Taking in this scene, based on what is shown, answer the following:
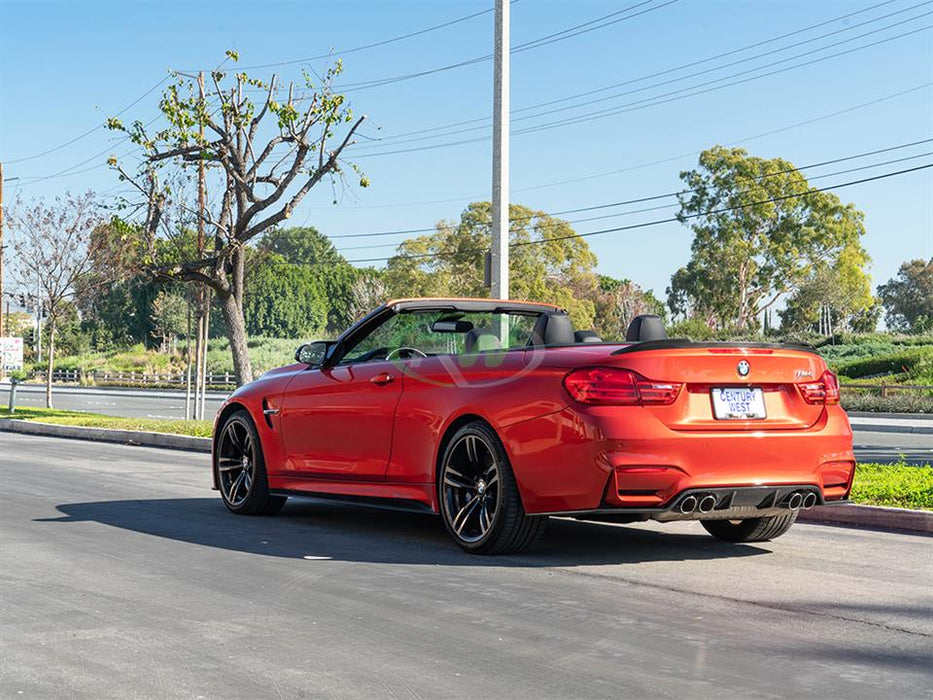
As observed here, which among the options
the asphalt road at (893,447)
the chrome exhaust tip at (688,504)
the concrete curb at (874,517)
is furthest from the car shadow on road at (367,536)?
the asphalt road at (893,447)

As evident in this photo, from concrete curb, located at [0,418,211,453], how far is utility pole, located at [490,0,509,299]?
5172mm

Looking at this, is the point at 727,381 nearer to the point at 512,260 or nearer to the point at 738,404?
the point at 738,404

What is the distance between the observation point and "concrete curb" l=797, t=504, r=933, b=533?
8852 mm

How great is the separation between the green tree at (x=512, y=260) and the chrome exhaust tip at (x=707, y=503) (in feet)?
198

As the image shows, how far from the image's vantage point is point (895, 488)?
10.0 meters

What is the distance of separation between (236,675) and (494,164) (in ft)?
42.4

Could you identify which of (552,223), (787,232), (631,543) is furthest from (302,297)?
(631,543)

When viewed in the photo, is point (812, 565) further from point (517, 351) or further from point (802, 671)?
point (802, 671)

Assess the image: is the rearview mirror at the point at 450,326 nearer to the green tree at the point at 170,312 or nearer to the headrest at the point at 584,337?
the headrest at the point at 584,337

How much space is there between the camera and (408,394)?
7605mm

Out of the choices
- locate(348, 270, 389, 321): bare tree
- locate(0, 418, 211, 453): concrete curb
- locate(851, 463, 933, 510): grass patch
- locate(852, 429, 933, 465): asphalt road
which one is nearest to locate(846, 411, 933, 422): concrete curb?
locate(852, 429, 933, 465): asphalt road

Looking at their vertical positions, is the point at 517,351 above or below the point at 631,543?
above

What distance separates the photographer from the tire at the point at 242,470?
9.16m

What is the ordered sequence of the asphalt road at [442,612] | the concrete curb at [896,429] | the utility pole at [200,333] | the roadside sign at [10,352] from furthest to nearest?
the roadside sign at [10,352], the utility pole at [200,333], the concrete curb at [896,429], the asphalt road at [442,612]
